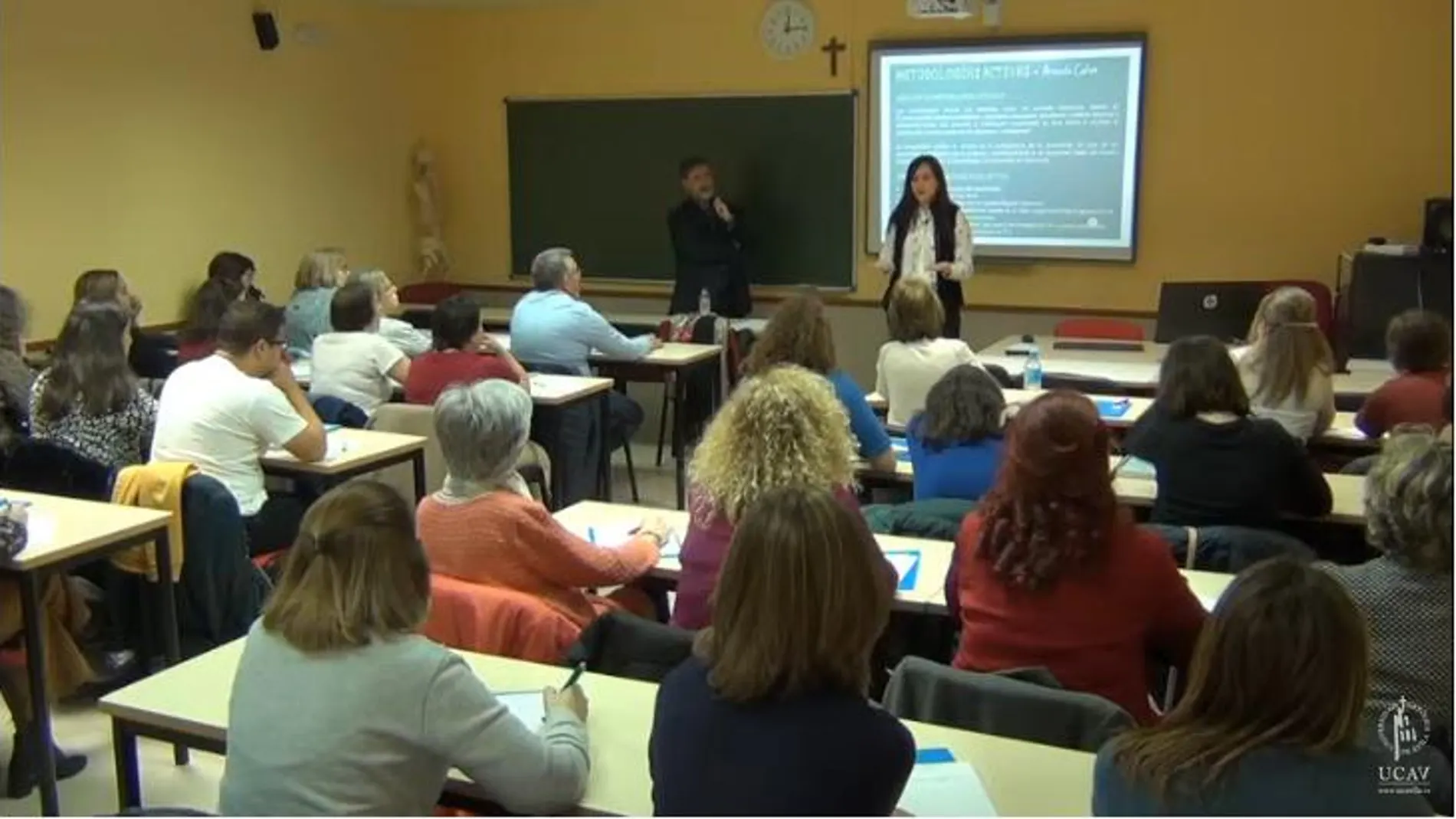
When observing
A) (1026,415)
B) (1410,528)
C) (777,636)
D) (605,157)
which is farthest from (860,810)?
(605,157)

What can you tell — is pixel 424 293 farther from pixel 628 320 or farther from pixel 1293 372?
pixel 1293 372

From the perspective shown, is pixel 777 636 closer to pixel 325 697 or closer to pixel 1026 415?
pixel 325 697

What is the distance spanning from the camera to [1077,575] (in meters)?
2.40

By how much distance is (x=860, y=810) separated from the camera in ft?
5.59

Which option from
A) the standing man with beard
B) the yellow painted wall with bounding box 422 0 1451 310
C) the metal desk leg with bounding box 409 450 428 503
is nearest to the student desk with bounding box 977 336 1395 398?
the yellow painted wall with bounding box 422 0 1451 310

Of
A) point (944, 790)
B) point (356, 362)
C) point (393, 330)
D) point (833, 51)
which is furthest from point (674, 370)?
point (944, 790)

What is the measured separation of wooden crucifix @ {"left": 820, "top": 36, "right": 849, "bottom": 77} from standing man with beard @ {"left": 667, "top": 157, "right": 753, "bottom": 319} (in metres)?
0.93

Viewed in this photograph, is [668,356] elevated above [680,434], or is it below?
above

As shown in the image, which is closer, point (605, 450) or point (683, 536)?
point (683, 536)

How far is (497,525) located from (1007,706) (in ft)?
3.77

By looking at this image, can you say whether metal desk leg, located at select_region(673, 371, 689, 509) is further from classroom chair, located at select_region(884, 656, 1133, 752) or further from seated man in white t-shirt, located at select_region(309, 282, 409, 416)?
classroom chair, located at select_region(884, 656, 1133, 752)

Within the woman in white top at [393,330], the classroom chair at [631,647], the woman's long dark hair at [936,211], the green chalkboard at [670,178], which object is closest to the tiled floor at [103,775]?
the classroom chair at [631,647]

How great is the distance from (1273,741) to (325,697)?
1.24 meters

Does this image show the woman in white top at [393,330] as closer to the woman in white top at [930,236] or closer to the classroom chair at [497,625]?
the woman in white top at [930,236]
